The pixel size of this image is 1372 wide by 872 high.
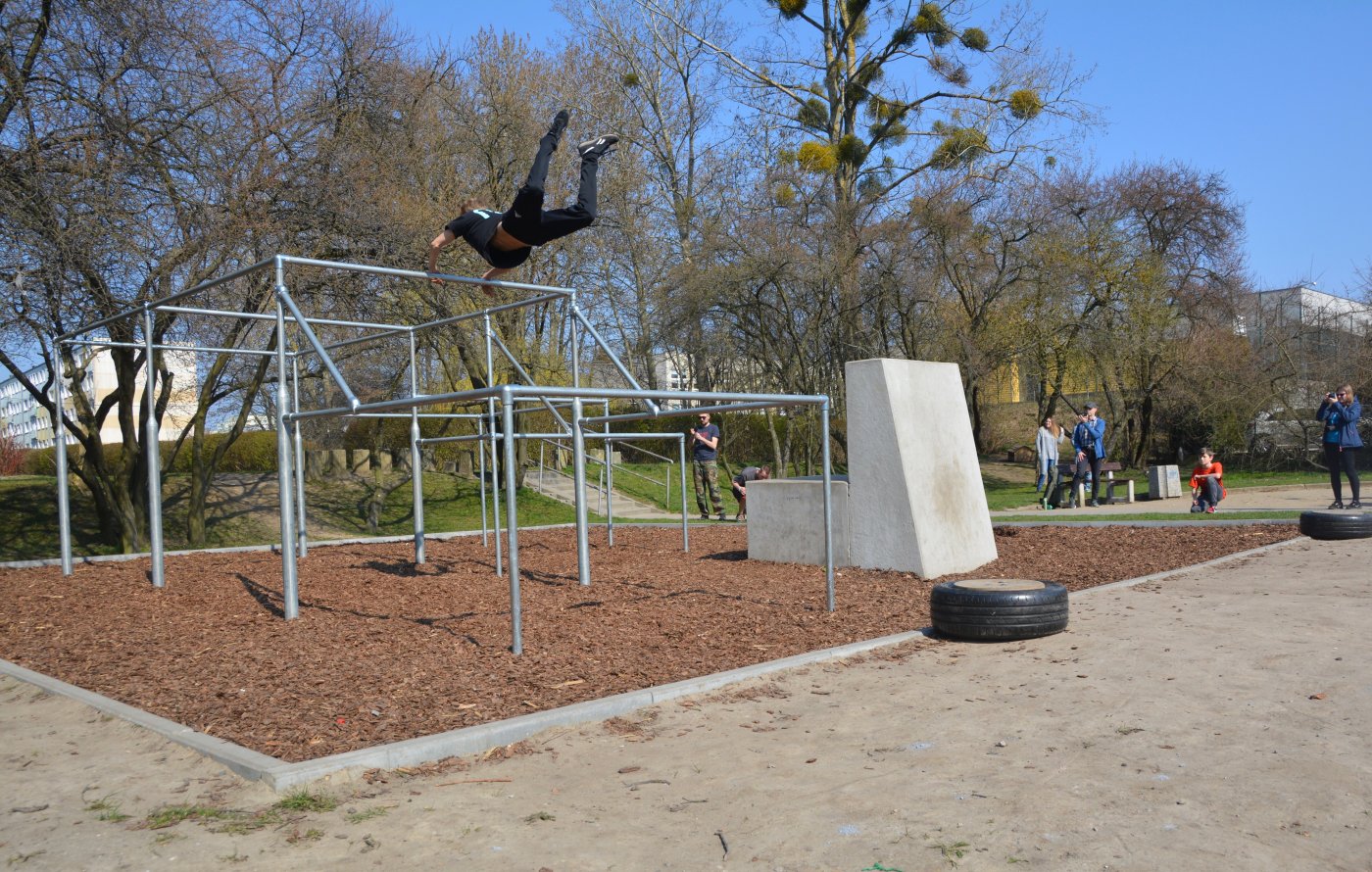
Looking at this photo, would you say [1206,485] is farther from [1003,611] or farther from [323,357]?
[323,357]

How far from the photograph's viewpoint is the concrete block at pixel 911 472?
8.59 m

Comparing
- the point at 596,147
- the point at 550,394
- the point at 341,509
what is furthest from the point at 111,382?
the point at 550,394

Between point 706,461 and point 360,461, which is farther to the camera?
point 360,461

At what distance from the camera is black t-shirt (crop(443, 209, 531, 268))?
23.6 feet

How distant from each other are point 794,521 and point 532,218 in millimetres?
4129

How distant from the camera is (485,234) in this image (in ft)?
23.6

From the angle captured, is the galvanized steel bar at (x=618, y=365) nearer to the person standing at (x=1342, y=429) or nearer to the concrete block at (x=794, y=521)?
the concrete block at (x=794, y=521)

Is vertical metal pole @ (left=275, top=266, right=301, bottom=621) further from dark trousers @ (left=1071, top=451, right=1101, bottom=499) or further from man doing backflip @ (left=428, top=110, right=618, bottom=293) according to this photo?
dark trousers @ (left=1071, top=451, right=1101, bottom=499)

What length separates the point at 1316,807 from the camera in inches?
128

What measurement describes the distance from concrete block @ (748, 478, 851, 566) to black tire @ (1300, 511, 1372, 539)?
4898 millimetres

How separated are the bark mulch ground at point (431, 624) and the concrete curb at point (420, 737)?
13cm

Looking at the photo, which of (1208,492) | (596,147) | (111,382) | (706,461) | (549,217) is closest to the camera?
(596,147)

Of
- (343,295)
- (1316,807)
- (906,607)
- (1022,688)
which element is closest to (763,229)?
(343,295)

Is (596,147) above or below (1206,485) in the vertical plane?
above
